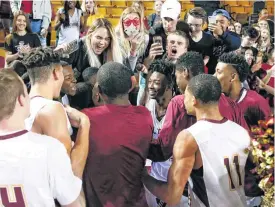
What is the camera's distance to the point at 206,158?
8.92ft

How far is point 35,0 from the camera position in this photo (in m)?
7.47

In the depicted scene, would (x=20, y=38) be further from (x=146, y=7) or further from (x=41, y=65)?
(x=146, y=7)

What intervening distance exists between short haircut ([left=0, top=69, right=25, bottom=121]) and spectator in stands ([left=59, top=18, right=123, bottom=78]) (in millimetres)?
2756

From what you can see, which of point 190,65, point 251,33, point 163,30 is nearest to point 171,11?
point 163,30

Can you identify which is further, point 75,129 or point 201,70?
point 201,70

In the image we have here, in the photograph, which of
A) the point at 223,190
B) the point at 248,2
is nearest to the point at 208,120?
the point at 223,190

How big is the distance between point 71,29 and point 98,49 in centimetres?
215

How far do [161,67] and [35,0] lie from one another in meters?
3.94

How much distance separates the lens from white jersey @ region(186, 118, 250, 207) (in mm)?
2721

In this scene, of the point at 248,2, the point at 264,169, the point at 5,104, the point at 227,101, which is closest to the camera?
the point at 5,104

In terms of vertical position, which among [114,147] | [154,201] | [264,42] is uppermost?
[114,147]

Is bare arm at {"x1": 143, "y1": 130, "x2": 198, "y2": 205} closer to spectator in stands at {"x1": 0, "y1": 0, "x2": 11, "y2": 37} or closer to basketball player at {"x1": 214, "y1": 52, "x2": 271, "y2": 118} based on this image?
basketball player at {"x1": 214, "y1": 52, "x2": 271, "y2": 118}

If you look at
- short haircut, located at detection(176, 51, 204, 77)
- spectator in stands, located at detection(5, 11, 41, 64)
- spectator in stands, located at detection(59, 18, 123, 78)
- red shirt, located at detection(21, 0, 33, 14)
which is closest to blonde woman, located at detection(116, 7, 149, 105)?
spectator in stands, located at detection(59, 18, 123, 78)

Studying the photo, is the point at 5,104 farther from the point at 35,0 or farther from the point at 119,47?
the point at 35,0
